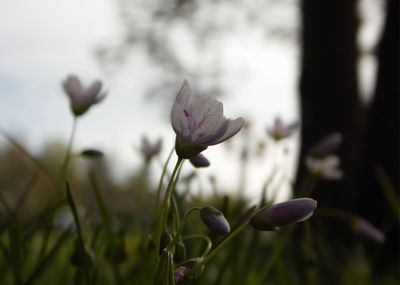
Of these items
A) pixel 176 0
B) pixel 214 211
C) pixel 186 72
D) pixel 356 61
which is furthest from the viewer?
pixel 186 72

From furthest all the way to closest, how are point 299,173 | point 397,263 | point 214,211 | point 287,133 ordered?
point 299,173, point 397,263, point 287,133, point 214,211

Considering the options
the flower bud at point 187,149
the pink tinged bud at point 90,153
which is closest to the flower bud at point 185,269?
the flower bud at point 187,149

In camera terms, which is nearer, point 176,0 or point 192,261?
point 192,261

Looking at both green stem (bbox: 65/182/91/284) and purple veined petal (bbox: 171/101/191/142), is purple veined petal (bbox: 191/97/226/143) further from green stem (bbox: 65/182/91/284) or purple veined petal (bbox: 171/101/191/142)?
green stem (bbox: 65/182/91/284)

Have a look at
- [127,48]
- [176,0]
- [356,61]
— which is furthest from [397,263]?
[127,48]

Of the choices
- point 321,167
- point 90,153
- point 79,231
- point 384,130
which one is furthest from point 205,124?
point 384,130

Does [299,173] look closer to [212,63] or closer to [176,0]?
[176,0]

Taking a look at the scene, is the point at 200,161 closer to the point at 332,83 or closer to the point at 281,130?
the point at 281,130

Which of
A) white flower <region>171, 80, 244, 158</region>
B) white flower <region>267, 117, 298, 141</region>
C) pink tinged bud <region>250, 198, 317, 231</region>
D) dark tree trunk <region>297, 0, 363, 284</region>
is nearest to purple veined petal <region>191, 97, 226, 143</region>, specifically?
white flower <region>171, 80, 244, 158</region>
